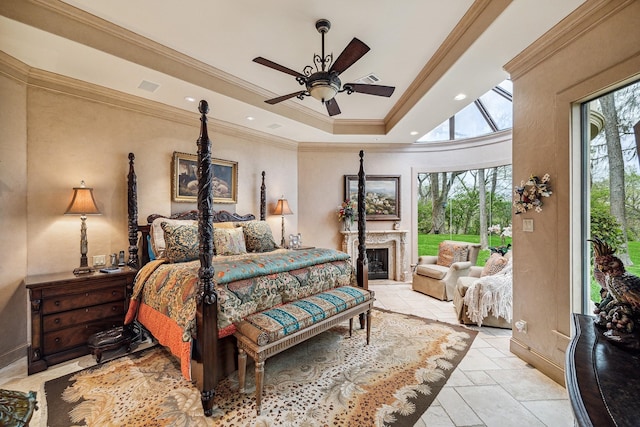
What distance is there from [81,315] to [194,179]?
216 cm

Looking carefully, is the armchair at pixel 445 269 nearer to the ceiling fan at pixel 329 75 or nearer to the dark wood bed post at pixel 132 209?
the ceiling fan at pixel 329 75

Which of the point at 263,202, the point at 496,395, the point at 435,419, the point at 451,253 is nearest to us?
the point at 435,419

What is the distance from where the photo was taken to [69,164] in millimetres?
3029

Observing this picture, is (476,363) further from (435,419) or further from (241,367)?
(241,367)

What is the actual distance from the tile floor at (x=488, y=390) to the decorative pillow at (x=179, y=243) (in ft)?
4.04

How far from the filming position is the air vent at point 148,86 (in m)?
3.11

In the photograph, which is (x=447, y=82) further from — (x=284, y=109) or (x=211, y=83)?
(x=211, y=83)

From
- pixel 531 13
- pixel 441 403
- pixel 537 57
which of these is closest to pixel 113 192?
pixel 441 403

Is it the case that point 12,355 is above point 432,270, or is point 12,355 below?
below

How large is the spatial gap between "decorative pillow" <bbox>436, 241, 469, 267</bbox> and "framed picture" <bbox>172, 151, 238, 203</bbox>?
3.93 m

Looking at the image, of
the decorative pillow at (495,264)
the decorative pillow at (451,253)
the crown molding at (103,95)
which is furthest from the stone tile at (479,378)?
the crown molding at (103,95)

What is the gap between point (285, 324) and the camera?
2193 mm

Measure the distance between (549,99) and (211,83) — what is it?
355 centimetres

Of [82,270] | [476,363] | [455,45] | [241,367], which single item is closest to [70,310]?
[82,270]
